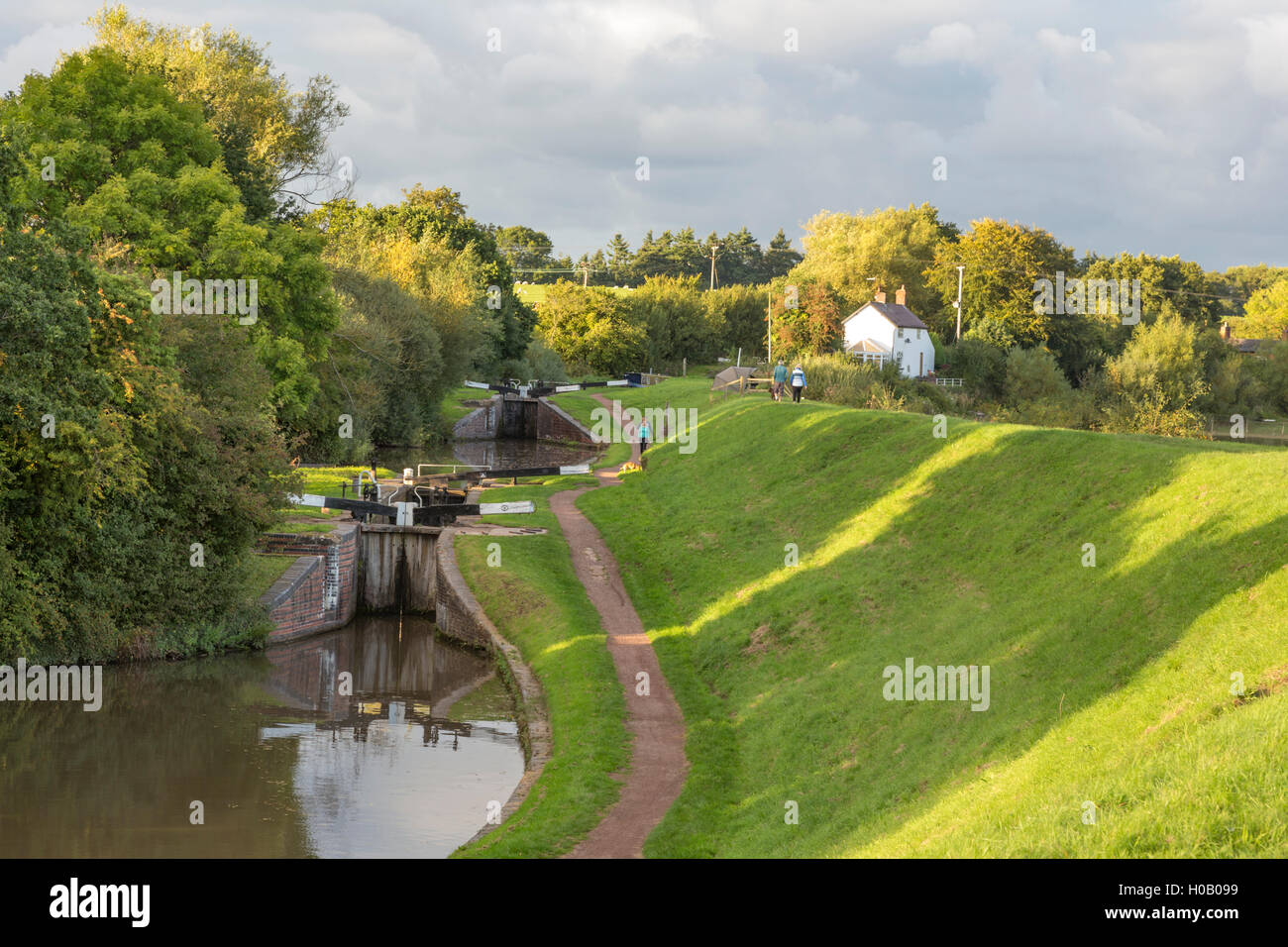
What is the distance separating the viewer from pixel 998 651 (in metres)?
16.0

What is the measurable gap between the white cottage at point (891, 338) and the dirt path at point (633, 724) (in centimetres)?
4474

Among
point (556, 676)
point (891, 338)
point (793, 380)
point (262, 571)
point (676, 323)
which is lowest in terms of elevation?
point (556, 676)

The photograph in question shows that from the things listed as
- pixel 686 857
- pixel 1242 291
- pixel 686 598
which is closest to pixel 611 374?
pixel 686 598

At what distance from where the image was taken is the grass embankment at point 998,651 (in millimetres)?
10203

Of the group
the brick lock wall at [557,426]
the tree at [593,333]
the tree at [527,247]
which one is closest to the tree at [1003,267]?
the tree at [593,333]

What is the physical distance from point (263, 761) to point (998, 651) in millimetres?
12383

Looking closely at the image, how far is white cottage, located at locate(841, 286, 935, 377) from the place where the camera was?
72562mm

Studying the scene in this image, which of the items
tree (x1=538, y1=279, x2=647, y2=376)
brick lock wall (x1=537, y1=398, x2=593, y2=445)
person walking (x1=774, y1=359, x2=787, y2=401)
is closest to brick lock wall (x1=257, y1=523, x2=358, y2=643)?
person walking (x1=774, y1=359, x2=787, y2=401)

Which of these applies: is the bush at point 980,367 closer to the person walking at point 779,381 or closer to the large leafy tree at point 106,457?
the person walking at point 779,381

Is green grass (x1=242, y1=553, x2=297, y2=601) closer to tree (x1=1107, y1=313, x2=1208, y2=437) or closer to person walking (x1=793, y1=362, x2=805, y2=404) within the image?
person walking (x1=793, y1=362, x2=805, y2=404)

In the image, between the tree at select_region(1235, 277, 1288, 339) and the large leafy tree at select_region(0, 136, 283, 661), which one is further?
the tree at select_region(1235, 277, 1288, 339)

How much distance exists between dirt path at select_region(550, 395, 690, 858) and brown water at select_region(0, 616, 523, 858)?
2.42 meters

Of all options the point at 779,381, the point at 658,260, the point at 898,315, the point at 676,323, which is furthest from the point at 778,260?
the point at 779,381

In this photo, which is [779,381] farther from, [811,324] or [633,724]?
[811,324]
